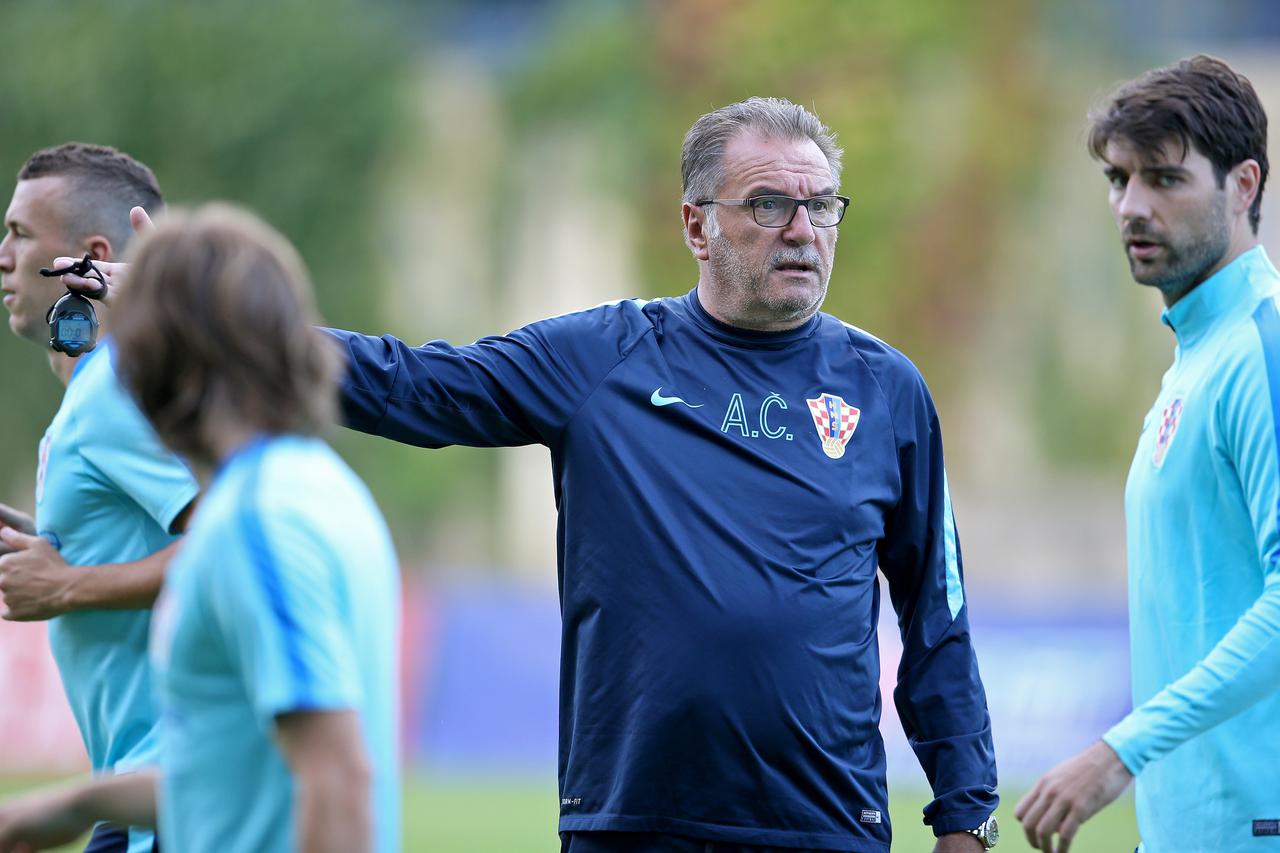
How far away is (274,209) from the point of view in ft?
88.4

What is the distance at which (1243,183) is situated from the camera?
4.30 m

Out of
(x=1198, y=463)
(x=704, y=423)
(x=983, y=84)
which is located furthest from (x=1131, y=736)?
(x=983, y=84)

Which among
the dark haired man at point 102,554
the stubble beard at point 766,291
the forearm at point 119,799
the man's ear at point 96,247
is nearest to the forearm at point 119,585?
the dark haired man at point 102,554

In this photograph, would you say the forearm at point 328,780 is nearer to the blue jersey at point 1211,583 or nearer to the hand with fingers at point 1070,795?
the hand with fingers at point 1070,795

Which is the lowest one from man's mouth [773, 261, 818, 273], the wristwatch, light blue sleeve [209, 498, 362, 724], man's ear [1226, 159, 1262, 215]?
the wristwatch

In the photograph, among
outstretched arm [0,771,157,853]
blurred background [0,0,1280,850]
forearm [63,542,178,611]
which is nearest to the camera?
outstretched arm [0,771,157,853]

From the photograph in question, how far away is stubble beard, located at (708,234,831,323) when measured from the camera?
4.64 meters

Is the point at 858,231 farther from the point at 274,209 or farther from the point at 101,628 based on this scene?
the point at 101,628

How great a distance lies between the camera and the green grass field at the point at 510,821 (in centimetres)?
1182

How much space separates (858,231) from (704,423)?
24.5m

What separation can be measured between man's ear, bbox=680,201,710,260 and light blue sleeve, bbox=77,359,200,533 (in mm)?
1628

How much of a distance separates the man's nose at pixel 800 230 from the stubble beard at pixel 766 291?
2 cm

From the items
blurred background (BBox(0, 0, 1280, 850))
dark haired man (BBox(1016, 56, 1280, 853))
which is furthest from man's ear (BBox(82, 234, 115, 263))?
blurred background (BBox(0, 0, 1280, 850))

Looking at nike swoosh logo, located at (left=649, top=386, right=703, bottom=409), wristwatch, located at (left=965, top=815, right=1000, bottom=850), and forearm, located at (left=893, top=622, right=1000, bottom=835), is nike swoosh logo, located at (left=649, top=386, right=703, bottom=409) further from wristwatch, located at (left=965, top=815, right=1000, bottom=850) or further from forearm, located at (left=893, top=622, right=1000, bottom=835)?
wristwatch, located at (left=965, top=815, right=1000, bottom=850)
